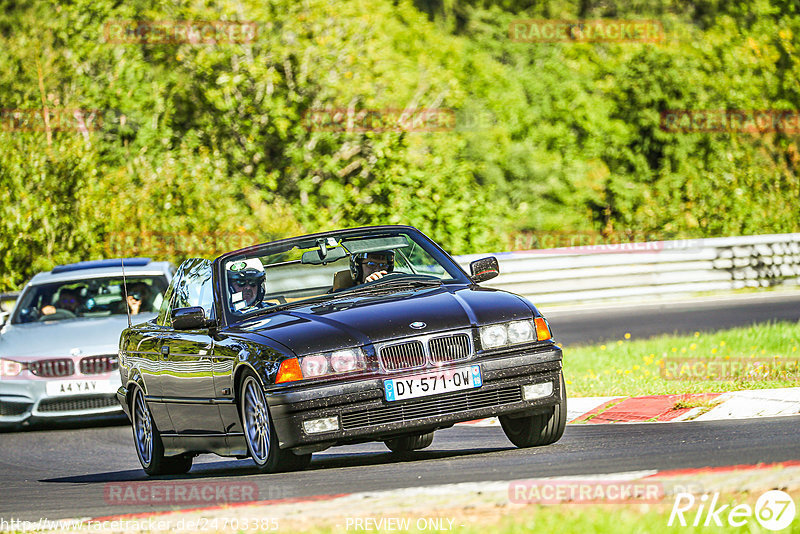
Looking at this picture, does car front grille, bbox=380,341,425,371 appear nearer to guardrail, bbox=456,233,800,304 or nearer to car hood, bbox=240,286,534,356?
car hood, bbox=240,286,534,356

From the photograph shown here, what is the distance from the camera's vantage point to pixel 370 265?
28.3ft

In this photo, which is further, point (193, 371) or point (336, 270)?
point (336, 270)

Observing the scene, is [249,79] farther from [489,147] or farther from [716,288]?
[489,147]

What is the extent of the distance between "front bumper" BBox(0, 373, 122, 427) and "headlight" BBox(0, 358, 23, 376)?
0.26 ft

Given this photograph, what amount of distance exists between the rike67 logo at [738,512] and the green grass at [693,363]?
5277 millimetres

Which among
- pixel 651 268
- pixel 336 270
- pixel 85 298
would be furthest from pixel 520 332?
pixel 651 268

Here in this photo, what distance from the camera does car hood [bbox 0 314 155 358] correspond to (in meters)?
12.8

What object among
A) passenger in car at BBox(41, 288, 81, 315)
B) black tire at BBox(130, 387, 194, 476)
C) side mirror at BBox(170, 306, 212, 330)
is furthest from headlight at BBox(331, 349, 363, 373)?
passenger in car at BBox(41, 288, 81, 315)

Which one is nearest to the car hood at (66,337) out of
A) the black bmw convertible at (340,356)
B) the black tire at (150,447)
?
the black tire at (150,447)

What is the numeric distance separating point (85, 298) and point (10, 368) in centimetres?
143

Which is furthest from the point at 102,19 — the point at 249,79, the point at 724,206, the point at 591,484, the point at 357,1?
the point at 591,484

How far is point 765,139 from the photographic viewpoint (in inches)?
1312

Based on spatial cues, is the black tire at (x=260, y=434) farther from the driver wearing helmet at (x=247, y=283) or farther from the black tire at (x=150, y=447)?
the black tire at (x=150, y=447)

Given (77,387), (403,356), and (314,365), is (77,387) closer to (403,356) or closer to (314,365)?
(314,365)
